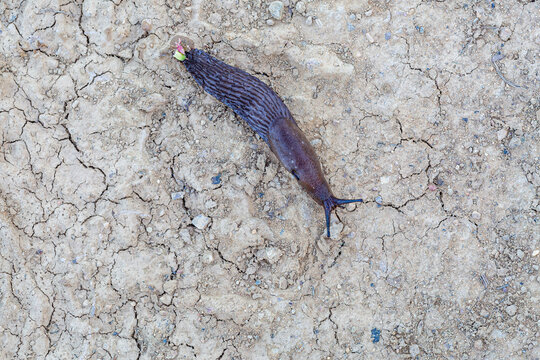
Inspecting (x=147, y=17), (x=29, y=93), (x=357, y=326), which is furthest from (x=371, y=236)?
(x=29, y=93)

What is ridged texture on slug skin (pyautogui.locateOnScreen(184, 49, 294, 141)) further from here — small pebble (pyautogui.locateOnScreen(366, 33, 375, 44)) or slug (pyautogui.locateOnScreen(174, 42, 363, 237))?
small pebble (pyautogui.locateOnScreen(366, 33, 375, 44))

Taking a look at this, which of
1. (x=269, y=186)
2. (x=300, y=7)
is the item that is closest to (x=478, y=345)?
(x=269, y=186)

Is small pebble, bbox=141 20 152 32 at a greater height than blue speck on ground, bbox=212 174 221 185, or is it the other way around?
small pebble, bbox=141 20 152 32

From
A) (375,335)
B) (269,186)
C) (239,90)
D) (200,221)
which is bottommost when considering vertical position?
(375,335)

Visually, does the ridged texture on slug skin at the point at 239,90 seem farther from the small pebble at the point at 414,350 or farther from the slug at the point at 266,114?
the small pebble at the point at 414,350

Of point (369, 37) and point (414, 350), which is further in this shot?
point (369, 37)

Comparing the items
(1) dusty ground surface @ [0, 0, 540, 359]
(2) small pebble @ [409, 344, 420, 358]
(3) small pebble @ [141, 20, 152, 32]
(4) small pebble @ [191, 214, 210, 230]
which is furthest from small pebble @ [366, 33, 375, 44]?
(2) small pebble @ [409, 344, 420, 358]

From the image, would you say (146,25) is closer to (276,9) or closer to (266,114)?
(276,9)

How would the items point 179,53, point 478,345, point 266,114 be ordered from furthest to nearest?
point 179,53, point 266,114, point 478,345

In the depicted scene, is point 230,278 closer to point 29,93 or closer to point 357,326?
point 357,326
